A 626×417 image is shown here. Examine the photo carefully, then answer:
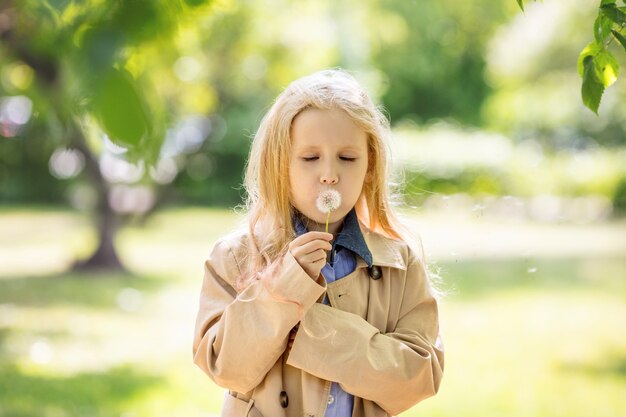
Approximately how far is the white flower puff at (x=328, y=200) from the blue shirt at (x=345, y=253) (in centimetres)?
11

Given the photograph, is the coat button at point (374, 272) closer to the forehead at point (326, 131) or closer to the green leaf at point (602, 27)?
the forehead at point (326, 131)

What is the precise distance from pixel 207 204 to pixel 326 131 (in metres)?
21.0

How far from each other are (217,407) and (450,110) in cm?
3027

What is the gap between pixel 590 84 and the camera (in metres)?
1.81

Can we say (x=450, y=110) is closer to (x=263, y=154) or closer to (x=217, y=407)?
(x=217, y=407)

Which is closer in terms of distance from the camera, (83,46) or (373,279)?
(83,46)

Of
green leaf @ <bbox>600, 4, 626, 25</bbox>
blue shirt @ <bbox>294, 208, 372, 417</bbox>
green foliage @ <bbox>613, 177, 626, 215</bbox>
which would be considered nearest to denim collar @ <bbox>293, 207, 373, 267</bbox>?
blue shirt @ <bbox>294, 208, 372, 417</bbox>

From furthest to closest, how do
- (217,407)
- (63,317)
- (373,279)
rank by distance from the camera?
(63,317)
(217,407)
(373,279)

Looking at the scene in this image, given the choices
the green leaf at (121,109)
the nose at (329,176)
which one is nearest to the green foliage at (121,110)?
the green leaf at (121,109)

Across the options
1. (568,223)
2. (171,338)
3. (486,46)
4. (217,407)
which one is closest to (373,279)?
(217,407)

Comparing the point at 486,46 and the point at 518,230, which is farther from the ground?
the point at 486,46

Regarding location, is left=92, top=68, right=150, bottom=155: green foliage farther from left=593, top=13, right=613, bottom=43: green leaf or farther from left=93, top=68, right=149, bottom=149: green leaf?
left=593, top=13, right=613, bottom=43: green leaf

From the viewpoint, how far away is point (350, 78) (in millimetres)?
2023

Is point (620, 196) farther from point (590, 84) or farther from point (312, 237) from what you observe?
point (312, 237)
